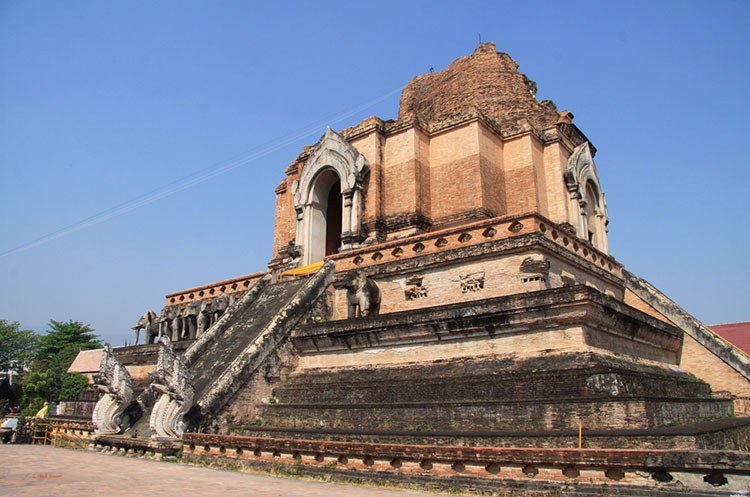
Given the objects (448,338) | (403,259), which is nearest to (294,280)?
(403,259)

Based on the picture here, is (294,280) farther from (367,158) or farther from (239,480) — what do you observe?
(239,480)

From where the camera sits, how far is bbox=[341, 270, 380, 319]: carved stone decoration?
40.8ft

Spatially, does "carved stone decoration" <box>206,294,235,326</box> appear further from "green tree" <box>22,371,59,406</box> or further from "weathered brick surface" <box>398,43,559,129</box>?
"green tree" <box>22,371,59,406</box>

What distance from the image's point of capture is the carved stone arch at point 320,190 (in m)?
17.2

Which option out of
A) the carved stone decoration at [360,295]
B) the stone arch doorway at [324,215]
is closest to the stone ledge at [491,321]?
the carved stone decoration at [360,295]

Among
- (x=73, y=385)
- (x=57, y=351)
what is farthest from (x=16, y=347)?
(x=73, y=385)

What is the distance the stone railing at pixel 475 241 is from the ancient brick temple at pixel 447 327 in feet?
0.14

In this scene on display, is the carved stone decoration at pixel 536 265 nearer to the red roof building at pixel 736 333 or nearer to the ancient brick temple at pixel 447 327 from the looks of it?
the ancient brick temple at pixel 447 327

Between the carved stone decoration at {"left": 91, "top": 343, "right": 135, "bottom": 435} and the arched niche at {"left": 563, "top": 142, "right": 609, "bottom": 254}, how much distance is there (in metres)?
13.1

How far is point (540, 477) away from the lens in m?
6.25

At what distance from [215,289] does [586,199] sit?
12156 mm

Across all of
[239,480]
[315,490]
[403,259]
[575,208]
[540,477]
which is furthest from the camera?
[575,208]

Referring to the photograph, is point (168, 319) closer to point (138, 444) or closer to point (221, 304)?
point (221, 304)

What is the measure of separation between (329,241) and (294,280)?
547 centimetres
